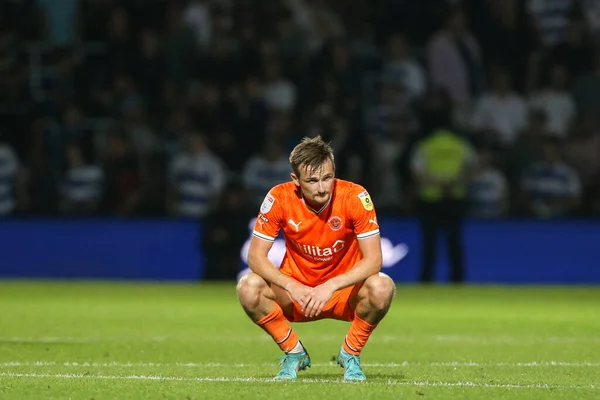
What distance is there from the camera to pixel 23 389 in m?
6.98

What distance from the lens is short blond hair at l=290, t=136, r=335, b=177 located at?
7.25 meters

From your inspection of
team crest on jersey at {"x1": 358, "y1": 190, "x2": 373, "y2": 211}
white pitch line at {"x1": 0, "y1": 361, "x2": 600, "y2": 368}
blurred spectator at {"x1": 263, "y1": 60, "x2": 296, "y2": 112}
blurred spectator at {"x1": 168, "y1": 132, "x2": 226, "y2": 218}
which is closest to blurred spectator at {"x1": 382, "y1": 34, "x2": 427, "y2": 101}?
blurred spectator at {"x1": 263, "y1": 60, "x2": 296, "y2": 112}

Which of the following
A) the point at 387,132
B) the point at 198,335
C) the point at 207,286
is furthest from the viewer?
the point at 387,132

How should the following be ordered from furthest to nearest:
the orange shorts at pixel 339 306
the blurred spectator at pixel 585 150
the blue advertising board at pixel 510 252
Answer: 1. the blurred spectator at pixel 585 150
2. the blue advertising board at pixel 510 252
3. the orange shorts at pixel 339 306

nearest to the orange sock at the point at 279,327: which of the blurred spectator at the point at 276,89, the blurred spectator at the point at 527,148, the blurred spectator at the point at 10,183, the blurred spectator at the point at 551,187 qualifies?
the blurred spectator at the point at 551,187

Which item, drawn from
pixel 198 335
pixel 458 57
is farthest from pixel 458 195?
pixel 198 335

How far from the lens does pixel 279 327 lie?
7625mm

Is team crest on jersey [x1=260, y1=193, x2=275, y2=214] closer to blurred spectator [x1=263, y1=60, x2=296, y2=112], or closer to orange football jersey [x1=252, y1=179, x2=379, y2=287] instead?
orange football jersey [x1=252, y1=179, x2=379, y2=287]

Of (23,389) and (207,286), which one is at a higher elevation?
(23,389)

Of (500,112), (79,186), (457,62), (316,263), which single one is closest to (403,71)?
(457,62)

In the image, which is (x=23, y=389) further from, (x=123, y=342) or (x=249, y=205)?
(x=249, y=205)

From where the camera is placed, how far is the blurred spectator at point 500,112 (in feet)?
64.2

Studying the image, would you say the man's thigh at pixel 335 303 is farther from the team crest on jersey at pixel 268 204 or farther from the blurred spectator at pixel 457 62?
the blurred spectator at pixel 457 62

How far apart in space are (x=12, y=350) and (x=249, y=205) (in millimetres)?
9395
